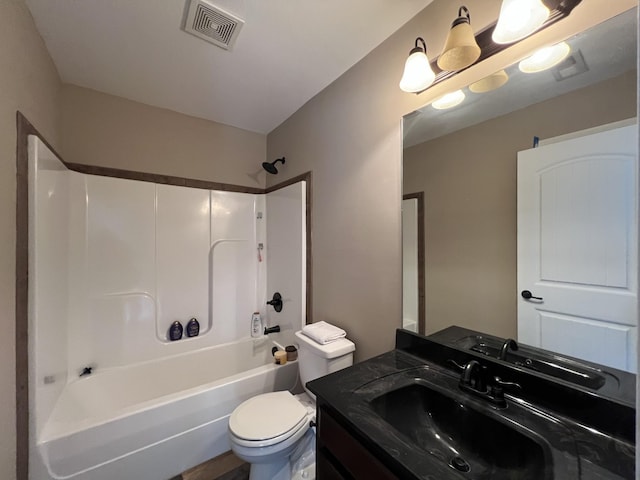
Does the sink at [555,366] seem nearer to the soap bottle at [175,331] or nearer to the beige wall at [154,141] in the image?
the soap bottle at [175,331]

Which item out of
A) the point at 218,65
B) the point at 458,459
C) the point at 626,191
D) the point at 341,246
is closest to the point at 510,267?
the point at 626,191

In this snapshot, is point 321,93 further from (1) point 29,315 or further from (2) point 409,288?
(1) point 29,315

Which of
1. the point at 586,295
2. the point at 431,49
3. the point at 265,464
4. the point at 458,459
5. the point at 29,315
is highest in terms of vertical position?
the point at 431,49

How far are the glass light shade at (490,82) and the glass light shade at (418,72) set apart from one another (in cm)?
18

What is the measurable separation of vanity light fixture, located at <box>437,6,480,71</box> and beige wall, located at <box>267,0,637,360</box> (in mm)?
78

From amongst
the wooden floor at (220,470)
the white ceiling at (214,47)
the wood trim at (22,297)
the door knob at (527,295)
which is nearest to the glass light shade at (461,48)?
the white ceiling at (214,47)

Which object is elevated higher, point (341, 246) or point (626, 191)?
point (626, 191)

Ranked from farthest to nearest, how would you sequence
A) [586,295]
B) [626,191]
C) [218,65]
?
1. [218,65]
2. [586,295]
3. [626,191]

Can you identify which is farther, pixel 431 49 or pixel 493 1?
pixel 431 49

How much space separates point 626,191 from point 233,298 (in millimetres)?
2466

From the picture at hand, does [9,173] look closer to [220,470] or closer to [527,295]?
[220,470]

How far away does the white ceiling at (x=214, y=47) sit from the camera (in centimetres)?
117

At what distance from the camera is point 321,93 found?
1.81 m

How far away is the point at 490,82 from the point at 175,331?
2.58 metres
